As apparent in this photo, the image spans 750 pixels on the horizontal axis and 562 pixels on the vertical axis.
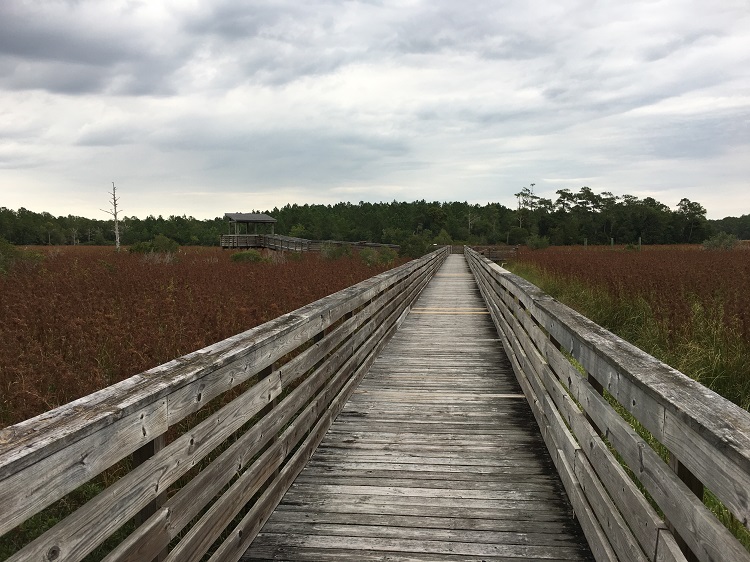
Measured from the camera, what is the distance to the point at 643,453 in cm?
199

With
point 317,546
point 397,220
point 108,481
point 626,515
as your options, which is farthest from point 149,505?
point 397,220

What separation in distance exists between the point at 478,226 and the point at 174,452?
118687mm

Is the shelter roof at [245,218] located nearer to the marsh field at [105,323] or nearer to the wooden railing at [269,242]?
the wooden railing at [269,242]

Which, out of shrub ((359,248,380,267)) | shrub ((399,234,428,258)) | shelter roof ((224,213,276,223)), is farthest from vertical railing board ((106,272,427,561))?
shelter roof ((224,213,276,223))

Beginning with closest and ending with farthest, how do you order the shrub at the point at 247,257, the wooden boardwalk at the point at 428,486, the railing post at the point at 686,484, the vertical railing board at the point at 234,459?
the railing post at the point at 686,484, the vertical railing board at the point at 234,459, the wooden boardwalk at the point at 428,486, the shrub at the point at 247,257

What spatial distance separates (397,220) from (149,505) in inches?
5087

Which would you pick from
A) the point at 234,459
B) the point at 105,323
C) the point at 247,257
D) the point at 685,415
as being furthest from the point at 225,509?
the point at 247,257

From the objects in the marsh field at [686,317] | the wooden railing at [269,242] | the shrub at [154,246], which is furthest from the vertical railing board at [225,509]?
the wooden railing at [269,242]

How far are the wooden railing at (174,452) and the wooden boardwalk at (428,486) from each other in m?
0.26

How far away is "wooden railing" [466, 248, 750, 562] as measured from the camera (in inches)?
55.8

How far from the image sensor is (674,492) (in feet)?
5.50

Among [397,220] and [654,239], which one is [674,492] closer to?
[654,239]

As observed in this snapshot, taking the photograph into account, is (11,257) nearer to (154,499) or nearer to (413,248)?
(154,499)

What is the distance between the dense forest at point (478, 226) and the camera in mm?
93812
